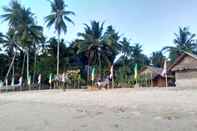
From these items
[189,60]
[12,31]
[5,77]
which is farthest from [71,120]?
[5,77]

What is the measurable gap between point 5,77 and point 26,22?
1317 cm

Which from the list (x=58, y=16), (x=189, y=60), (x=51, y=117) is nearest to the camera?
(x=51, y=117)

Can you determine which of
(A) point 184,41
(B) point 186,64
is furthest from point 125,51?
(B) point 186,64

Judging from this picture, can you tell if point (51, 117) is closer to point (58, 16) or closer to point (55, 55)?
point (58, 16)

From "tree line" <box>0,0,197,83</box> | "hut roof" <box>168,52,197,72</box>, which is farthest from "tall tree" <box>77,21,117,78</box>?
"hut roof" <box>168,52,197,72</box>

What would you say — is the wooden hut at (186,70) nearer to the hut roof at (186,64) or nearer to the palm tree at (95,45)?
the hut roof at (186,64)

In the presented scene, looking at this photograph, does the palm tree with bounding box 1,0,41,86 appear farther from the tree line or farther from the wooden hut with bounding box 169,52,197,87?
the wooden hut with bounding box 169,52,197,87

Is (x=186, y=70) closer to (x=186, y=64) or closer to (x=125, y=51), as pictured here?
(x=186, y=64)

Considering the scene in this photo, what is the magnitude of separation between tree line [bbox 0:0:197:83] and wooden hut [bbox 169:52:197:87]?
15572mm

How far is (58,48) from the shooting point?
205 ft

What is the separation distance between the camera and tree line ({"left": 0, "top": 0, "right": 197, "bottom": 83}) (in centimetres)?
6112

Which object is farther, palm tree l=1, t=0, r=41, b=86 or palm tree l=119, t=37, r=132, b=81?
palm tree l=119, t=37, r=132, b=81

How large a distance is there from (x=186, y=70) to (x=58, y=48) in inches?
1076

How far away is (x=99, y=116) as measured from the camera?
13.5 metres
